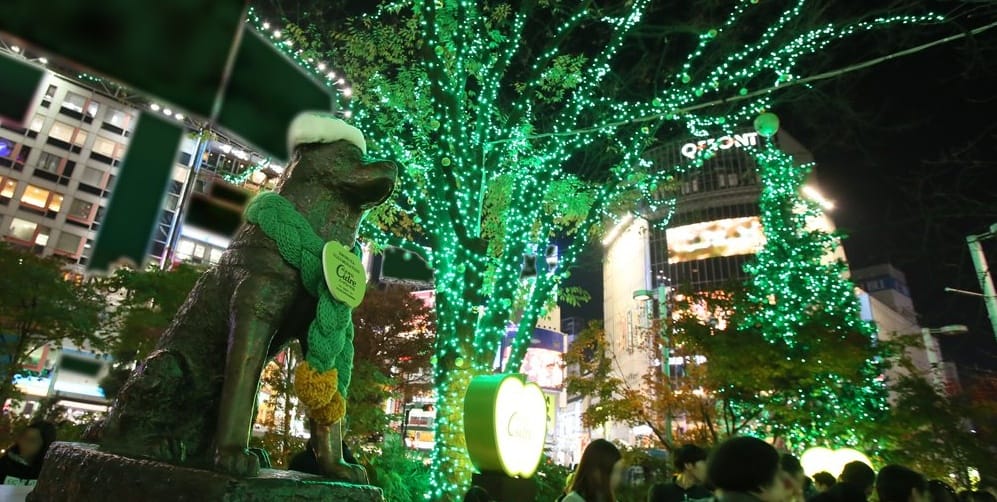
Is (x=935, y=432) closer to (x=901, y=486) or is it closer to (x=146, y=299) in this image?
(x=901, y=486)

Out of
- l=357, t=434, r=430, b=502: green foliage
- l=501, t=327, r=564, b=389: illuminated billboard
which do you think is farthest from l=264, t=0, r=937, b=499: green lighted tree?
l=501, t=327, r=564, b=389: illuminated billboard

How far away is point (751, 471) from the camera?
236 centimetres

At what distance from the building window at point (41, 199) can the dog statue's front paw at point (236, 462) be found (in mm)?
42376

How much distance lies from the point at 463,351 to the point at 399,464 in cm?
344

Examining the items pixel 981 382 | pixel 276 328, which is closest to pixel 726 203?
pixel 981 382

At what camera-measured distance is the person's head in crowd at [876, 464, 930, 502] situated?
11.6ft

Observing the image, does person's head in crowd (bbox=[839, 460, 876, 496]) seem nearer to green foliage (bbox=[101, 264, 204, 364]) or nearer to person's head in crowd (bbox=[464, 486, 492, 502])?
person's head in crowd (bbox=[464, 486, 492, 502])

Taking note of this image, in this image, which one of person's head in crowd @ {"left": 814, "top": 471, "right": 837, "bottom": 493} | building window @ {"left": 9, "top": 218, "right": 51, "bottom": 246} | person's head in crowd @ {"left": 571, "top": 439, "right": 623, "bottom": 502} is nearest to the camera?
person's head in crowd @ {"left": 571, "top": 439, "right": 623, "bottom": 502}

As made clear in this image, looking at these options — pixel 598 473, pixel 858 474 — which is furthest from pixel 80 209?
pixel 858 474

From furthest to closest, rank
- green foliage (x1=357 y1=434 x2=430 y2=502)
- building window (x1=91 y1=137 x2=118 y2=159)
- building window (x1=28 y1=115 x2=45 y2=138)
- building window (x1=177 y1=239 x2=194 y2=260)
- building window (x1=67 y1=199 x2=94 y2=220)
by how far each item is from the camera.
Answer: building window (x1=177 y1=239 x2=194 y2=260), building window (x1=91 y1=137 x2=118 y2=159), building window (x1=67 y1=199 x2=94 y2=220), building window (x1=28 y1=115 x2=45 y2=138), green foliage (x1=357 y1=434 x2=430 y2=502)

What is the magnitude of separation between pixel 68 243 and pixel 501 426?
39959mm

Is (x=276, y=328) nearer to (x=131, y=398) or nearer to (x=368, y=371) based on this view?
(x=131, y=398)

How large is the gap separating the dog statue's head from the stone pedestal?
112 cm

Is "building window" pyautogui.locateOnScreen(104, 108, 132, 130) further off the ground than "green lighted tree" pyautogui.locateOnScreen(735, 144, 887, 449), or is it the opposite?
"building window" pyautogui.locateOnScreen(104, 108, 132, 130)
